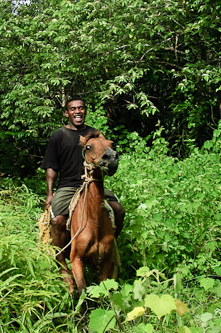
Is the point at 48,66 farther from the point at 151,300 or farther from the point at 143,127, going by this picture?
the point at 151,300

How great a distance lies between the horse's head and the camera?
379cm

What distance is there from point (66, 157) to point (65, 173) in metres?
0.18

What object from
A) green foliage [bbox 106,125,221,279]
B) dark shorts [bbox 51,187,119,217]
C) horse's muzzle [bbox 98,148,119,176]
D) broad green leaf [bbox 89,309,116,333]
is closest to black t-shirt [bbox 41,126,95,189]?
dark shorts [bbox 51,187,119,217]

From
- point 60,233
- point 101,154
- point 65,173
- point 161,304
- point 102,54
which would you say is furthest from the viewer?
point 102,54

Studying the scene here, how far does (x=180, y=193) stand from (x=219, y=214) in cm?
67

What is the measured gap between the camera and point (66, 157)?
5.05 m

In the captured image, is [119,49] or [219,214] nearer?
[219,214]

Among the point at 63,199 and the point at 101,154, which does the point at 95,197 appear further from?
the point at 63,199

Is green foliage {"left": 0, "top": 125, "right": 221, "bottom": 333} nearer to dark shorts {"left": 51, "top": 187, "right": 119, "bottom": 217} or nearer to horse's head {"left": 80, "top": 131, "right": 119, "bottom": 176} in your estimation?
dark shorts {"left": 51, "top": 187, "right": 119, "bottom": 217}

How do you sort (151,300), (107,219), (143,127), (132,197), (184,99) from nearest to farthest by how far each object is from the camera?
(151,300)
(107,219)
(132,197)
(184,99)
(143,127)

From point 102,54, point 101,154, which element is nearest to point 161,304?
point 101,154

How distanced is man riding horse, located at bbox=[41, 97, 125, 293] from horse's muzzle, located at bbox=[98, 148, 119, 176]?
0.92 meters

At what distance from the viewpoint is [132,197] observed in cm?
608

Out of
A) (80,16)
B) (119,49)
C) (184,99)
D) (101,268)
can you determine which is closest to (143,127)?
(184,99)
